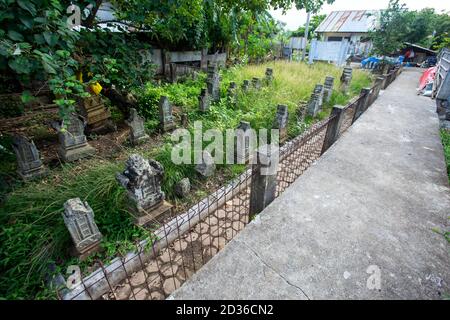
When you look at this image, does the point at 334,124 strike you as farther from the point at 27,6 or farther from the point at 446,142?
the point at 27,6

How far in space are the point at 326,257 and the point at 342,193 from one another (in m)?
1.10

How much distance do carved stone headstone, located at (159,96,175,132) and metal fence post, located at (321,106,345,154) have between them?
3.26 metres

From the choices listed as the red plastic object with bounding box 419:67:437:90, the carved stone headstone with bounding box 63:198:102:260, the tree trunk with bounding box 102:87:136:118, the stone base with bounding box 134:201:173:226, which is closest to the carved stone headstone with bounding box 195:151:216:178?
the stone base with bounding box 134:201:173:226

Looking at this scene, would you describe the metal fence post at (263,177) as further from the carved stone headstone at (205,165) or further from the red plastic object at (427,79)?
the red plastic object at (427,79)

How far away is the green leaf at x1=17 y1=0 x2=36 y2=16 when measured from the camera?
1.94 m

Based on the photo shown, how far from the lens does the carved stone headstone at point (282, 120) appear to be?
15.6 ft

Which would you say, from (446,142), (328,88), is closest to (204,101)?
(328,88)

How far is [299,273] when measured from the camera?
187cm

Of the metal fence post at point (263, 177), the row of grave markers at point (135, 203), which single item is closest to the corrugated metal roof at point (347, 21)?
the metal fence post at point (263, 177)

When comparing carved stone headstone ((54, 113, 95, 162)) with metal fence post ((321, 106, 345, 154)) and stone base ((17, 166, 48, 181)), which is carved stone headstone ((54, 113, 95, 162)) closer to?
stone base ((17, 166, 48, 181))

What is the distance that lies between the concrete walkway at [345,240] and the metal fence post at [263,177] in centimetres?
13

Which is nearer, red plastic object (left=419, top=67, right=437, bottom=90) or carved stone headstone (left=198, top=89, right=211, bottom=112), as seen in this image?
carved stone headstone (left=198, top=89, right=211, bottom=112)
